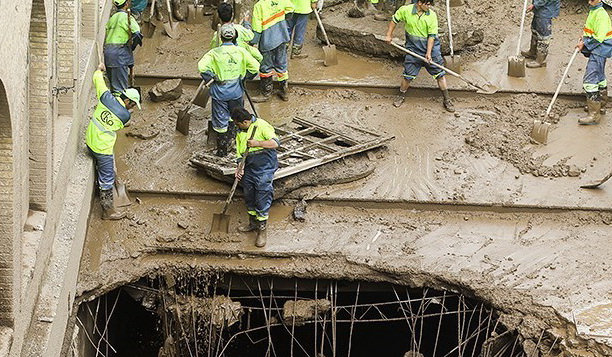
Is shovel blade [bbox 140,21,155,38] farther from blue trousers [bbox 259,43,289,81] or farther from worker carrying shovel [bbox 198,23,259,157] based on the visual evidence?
worker carrying shovel [bbox 198,23,259,157]

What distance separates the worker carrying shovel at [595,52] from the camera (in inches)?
568

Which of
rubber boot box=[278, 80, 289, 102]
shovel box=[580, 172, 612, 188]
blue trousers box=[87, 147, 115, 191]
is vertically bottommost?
blue trousers box=[87, 147, 115, 191]

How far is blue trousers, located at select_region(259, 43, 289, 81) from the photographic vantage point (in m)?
14.7

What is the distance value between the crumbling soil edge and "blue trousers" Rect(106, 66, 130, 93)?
295 cm

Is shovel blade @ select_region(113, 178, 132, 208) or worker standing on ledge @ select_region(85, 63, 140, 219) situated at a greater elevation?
worker standing on ledge @ select_region(85, 63, 140, 219)

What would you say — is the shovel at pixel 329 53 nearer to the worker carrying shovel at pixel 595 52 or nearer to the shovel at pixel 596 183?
the worker carrying shovel at pixel 595 52

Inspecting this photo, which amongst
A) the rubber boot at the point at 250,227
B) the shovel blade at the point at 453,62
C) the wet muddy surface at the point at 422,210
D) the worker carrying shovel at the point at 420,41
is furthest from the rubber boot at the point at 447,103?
the rubber boot at the point at 250,227

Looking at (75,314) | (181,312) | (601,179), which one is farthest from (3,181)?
(601,179)

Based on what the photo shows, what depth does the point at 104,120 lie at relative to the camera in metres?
12.1

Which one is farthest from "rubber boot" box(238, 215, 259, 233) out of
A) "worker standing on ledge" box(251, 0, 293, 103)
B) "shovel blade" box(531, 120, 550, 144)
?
"shovel blade" box(531, 120, 550, 144)

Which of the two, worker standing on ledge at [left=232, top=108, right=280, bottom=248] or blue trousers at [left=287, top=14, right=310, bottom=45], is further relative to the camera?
blue trousers at [left=287, top=14, right=310, bottom=45]

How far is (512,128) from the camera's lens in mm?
14641

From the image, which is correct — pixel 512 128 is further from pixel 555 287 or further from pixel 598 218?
pixel 555 287

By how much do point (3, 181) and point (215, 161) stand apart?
14.4 feet
